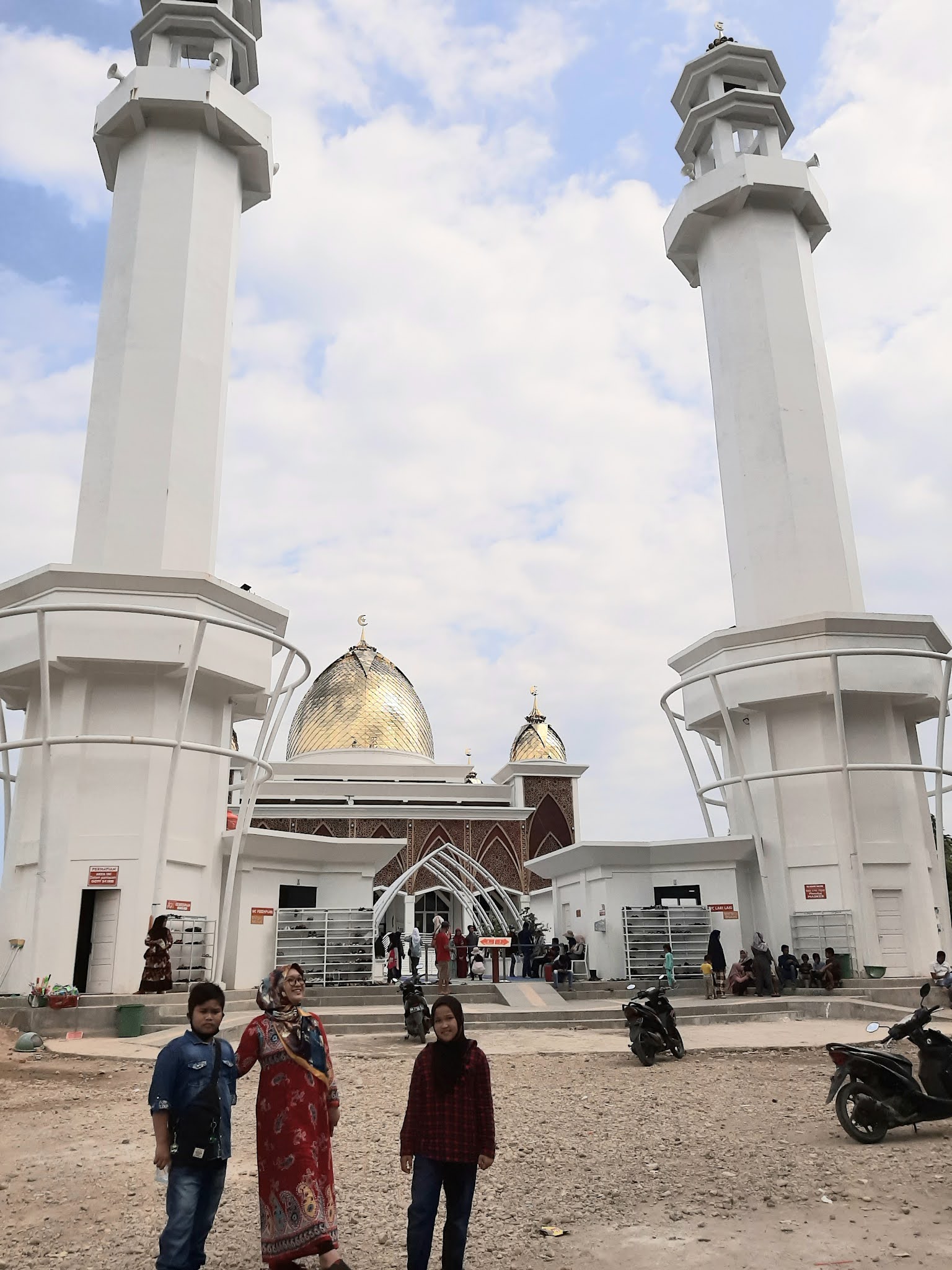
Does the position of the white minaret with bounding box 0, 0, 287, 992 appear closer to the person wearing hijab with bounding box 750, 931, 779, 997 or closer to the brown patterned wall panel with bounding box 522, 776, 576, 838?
the person wearing hijab with bounding box 750, 931, 779, 997

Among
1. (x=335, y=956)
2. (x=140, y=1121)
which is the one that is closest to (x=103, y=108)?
(x=335, y=956)

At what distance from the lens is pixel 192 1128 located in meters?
4.36

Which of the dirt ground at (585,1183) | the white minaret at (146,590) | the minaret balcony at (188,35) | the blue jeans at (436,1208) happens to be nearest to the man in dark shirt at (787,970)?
the dirt ground at (585,1183)

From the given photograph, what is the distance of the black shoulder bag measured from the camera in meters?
4.34

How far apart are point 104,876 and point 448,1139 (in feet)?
52.6

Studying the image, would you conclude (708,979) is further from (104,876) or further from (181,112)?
(181,112)

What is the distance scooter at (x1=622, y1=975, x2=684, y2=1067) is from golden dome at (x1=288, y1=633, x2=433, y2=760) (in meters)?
29.1

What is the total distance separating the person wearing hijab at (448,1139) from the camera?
443 centimetres

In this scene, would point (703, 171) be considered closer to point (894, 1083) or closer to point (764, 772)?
point (764, 772)

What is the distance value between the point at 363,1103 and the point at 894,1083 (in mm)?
4885

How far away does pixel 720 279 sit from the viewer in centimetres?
2727

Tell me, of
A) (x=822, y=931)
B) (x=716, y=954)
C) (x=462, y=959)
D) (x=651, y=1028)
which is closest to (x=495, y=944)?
(x=462, y=959)

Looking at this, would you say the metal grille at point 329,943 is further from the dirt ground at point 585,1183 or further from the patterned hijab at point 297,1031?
the patterned hijab at point 297,1031

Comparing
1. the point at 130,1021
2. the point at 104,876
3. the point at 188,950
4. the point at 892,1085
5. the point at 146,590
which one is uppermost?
the point at 146,590
